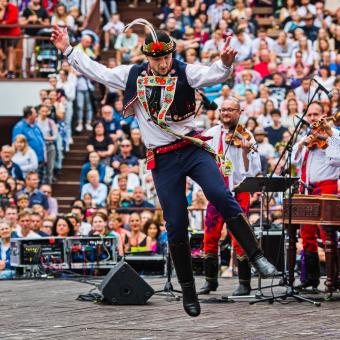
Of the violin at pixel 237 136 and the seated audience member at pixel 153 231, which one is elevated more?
the violin at pixel 237 136

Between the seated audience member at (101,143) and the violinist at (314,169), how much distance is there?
8.75m

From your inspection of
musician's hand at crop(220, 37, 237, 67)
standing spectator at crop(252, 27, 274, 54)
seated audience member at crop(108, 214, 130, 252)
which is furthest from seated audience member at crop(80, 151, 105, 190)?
musician's hand at crop(220, 37, 237, 67)

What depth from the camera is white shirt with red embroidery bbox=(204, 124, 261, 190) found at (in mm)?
12470

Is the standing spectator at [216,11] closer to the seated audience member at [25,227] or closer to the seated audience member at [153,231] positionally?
the seated audience member at [153,231]

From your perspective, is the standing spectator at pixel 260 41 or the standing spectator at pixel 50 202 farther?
the standing spectator at pixel 260 41

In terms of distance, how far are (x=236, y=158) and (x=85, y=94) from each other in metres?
11.6

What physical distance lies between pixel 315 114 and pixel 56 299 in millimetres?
3492

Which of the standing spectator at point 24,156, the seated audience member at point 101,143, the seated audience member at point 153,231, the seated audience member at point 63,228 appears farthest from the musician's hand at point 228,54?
the seated audience member at point 101,143

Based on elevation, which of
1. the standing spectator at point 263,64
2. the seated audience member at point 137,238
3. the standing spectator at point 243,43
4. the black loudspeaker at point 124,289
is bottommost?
the black loudspeaker at point 124,289

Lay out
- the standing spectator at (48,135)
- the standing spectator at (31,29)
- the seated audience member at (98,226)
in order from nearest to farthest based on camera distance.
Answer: the seated audience member at (98,226) → the standing spectator at (48,135) → the standing spectator at (31,29)

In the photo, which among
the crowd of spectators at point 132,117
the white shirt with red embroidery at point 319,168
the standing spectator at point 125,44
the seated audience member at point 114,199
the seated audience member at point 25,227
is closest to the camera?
the white shirt with red embroidery at point 319,168

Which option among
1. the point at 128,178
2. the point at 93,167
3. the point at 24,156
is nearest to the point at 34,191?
the point at 24,156

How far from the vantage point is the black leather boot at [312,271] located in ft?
42.3

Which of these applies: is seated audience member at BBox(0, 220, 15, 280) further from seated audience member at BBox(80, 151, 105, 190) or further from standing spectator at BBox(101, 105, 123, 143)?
standing spectator at BBox(101, 105, 123, 143)
